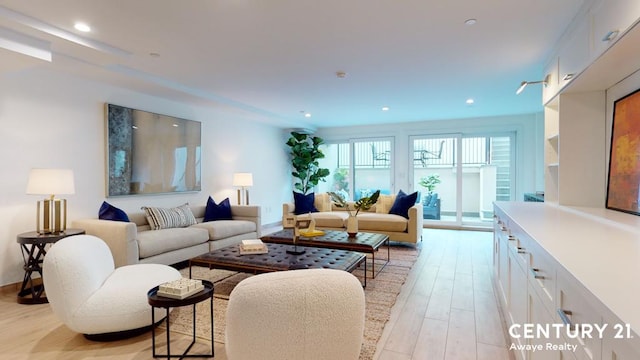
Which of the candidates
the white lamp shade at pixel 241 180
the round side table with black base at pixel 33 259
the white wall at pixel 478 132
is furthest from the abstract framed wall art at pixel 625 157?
the white lamp shade at pixel 241 180

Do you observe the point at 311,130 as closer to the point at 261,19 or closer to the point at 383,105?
the point at 383,105

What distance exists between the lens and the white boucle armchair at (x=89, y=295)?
2070 millimetres

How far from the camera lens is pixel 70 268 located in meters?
2.08

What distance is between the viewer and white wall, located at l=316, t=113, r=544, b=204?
6.47 metres

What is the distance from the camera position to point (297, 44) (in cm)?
303

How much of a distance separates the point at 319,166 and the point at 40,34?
6261 mm

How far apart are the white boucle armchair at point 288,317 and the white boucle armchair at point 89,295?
1.27 metres

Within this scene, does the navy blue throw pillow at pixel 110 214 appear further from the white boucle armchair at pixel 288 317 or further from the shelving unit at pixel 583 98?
the shelving unit at pixel 583 98

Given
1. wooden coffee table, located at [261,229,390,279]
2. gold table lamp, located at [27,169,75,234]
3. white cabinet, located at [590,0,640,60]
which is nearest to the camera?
white cabinet, located at [590,0,640,60]

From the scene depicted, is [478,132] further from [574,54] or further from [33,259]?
[33,259]

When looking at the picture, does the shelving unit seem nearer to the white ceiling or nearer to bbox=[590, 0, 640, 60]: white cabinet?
bbox=[590, 0, 640, 60]: white cabinet

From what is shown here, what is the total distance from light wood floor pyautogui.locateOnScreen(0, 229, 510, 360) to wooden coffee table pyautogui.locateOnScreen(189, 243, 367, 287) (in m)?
0.60

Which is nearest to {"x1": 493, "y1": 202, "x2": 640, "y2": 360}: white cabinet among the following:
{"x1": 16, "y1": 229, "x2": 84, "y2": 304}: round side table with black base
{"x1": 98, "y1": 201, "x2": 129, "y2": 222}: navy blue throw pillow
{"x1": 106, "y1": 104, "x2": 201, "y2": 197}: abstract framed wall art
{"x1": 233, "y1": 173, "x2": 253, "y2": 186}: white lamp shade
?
{"x1": 16, "y1": 229, "x2": 84, "y2": 304}: round side table with black base

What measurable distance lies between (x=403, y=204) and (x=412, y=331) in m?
3.24
